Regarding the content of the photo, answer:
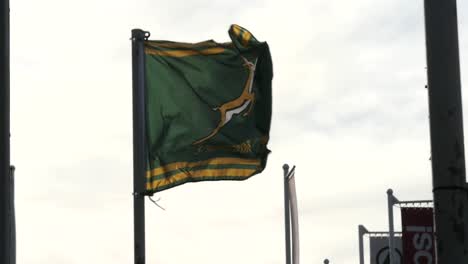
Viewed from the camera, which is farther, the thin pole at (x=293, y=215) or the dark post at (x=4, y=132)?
the thin pole at (x=293, y=215)

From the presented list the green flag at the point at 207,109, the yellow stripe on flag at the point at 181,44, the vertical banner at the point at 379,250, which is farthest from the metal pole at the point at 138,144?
the vertical banner at the point at 379,250

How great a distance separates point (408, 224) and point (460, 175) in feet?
54.1

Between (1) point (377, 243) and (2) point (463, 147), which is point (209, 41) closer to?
(2) point (463, 147)

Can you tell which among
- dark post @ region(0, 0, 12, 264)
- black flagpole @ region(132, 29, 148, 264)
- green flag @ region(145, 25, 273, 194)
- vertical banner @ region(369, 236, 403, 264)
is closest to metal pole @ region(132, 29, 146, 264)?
black flagpole @ region(132, 29, 148, 264)

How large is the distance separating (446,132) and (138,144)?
6.28 metres

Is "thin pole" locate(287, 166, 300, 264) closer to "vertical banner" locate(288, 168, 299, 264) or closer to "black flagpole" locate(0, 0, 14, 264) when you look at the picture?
"vertical banner" locate(288, 168, 299, 264)

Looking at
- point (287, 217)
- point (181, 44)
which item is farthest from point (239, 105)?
point (287, 217)

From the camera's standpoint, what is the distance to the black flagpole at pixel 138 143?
13.1m

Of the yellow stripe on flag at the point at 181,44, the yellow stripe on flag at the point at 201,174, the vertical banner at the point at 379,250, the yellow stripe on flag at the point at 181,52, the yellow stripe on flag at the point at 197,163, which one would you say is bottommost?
the vertical banner at the point at 379,250

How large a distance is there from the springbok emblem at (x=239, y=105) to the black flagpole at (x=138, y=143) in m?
0.69

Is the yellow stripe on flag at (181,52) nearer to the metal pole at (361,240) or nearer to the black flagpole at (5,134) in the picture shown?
the black flagpole at (5,134)

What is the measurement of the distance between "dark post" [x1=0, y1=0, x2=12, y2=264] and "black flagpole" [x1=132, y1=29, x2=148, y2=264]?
2.70m

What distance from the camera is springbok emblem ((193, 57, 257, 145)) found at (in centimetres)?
1417

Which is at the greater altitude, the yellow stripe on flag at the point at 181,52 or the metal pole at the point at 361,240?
the yellow stripe on flag at the point at 181,52
